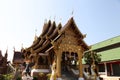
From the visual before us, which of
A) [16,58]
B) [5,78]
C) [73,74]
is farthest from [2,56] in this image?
[73,74]

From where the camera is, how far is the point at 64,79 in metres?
16.5

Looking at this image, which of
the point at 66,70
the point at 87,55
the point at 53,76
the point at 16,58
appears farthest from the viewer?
the point at 16,58

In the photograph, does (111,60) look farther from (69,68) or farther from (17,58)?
(17,58)

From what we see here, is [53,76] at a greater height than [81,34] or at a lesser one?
lesser

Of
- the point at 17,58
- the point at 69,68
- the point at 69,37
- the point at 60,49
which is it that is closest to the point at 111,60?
the point at 69,68

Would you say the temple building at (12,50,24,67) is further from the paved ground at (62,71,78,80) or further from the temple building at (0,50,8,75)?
the paved ground at (62,71,78,80)

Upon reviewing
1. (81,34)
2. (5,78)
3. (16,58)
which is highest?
(81,34)

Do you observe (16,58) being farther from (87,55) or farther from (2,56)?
(87,55)

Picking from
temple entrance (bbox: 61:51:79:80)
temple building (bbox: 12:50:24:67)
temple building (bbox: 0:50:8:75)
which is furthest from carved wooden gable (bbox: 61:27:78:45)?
temple building (bbox: 0:50:8:75)

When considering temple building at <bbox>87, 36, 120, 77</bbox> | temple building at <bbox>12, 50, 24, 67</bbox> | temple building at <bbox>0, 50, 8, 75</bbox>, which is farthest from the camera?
temple building at <bbox>0, 50, 8, 75</bbox>

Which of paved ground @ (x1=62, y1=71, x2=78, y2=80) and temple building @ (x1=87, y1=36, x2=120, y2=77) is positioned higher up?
temple building @ (x1=87, y1=36, x2=120, y2=77)

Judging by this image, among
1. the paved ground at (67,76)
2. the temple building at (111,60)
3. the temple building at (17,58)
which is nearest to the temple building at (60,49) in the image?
the paved ground at (67,76)

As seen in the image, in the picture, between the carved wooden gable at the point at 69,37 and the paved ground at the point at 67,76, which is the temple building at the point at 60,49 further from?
the paved ground at the point at 67,76

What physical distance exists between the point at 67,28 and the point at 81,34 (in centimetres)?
161
